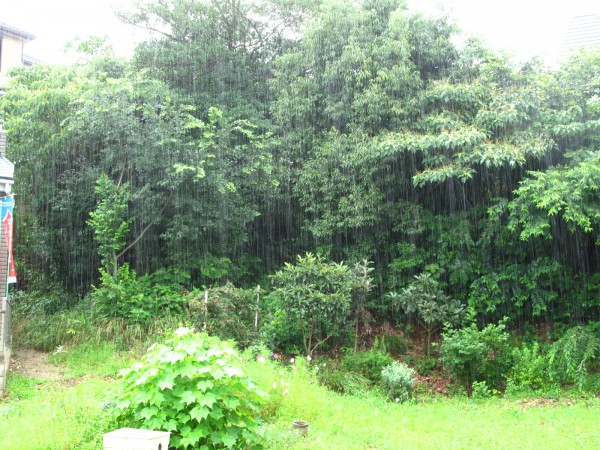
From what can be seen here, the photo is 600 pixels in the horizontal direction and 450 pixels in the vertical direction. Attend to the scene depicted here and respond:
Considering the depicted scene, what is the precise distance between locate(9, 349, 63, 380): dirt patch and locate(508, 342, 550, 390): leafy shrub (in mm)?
7984

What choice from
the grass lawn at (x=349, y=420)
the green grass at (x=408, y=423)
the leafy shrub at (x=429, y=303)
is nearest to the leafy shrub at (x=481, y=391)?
the grass lawn at (x=349, y=420)

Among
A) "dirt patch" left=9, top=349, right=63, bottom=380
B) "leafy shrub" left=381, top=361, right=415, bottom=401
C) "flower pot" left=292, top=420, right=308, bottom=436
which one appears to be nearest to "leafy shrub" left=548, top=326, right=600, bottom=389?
"leafy shrub" left=381, top=361, right=415, bottom=401

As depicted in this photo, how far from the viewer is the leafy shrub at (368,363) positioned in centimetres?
981

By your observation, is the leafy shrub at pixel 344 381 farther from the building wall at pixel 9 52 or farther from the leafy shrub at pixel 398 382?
the building wall at pixel 9 52

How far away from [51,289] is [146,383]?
1088 cm

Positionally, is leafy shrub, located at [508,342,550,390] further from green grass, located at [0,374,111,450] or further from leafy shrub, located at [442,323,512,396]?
green grass, located at [0,374,111,450]

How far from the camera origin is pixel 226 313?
1045cm

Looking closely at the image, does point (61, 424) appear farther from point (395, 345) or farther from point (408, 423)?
point (395, 345)

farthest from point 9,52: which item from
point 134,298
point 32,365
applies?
point 32,365

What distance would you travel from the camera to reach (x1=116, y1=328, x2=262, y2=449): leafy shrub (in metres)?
4.57

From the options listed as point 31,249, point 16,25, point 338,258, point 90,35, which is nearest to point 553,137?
point 338,258

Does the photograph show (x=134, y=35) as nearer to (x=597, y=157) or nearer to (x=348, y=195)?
(x=348, y=195)

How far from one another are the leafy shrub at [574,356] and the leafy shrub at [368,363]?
2914 mm

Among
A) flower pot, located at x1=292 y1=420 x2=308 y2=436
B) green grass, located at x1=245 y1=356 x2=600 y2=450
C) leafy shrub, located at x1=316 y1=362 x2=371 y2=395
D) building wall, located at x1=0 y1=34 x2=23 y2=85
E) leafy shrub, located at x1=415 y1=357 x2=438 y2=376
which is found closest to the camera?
flower pot, located at x1=292 y1=420 x2=308 y2=436
